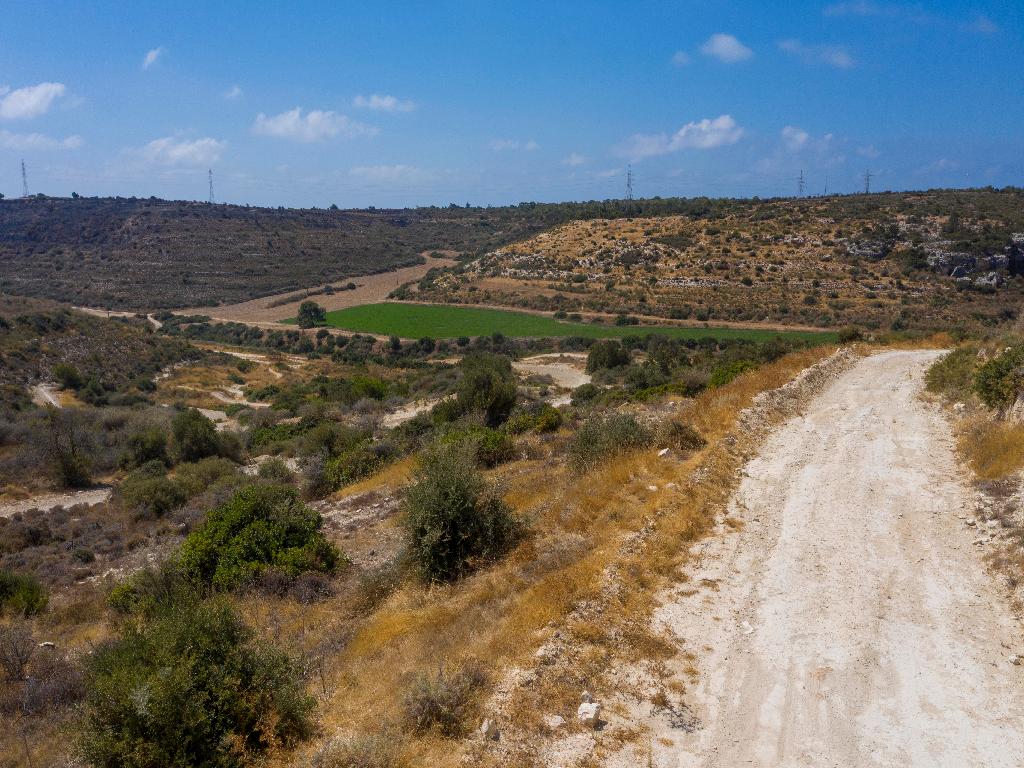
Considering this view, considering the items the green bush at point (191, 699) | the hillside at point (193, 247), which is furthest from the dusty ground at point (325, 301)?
the green bush at point (191, 699)

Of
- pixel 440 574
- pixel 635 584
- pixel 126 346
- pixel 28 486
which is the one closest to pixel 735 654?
pixel 635 584

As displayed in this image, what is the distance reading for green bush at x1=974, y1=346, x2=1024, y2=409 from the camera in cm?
1280

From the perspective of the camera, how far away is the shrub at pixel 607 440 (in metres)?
13.3

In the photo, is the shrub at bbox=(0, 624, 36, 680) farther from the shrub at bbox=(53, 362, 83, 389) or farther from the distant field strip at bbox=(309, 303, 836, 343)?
the distant field strip at bbox=(309, 303, 836, 343)

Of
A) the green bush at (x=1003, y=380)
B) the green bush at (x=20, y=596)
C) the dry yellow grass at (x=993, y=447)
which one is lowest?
the green bush at (x=20, y=596)

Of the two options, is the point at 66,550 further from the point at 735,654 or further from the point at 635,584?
the point at 735,654

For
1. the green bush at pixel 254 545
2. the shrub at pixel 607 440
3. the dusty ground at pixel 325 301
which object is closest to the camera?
the green bush at pixel 254 545

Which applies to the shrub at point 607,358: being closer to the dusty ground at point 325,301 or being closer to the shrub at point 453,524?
the shrub at point 453,524

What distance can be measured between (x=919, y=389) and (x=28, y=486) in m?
29.8

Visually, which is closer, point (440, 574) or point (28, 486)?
point (440, 574)

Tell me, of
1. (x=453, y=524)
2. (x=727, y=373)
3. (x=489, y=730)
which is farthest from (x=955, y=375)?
(x=489, y=730)

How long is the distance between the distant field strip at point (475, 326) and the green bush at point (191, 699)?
159 ft

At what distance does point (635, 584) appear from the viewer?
25.5ft

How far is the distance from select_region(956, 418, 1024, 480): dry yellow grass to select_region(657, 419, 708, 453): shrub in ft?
14.3
